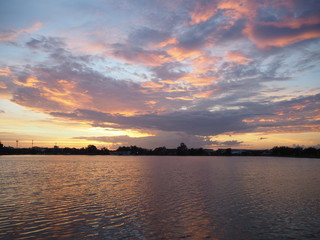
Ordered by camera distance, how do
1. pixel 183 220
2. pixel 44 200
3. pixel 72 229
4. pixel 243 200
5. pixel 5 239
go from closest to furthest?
pixel 5 239 → pixel 72 229 → pixel 183 220 → pixel 44 200 → pixel 243 200

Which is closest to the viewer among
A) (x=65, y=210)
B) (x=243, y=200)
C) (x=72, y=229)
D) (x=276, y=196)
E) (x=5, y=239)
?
(x=5, y=239)

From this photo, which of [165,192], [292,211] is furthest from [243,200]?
[165,192]

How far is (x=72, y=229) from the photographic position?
21703 mm

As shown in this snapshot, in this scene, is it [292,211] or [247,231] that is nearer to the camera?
[247,231]

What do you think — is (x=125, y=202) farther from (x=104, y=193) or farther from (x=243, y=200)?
(x=243, y=200)

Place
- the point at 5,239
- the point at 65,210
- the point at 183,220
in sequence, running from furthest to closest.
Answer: the point at 65,210
the point at 183,220
the point at 5,239

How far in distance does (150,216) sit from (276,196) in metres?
23.1

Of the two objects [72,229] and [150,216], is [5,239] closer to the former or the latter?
[72,229]

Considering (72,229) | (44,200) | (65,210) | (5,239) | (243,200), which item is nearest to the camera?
(5,239)

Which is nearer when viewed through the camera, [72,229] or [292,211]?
[72,229]

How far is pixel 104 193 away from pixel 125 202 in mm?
7763

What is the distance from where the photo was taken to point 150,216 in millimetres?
26641

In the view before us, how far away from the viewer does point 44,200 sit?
33.4 meters

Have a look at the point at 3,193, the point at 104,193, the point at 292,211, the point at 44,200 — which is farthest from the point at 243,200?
the point at 3,193
